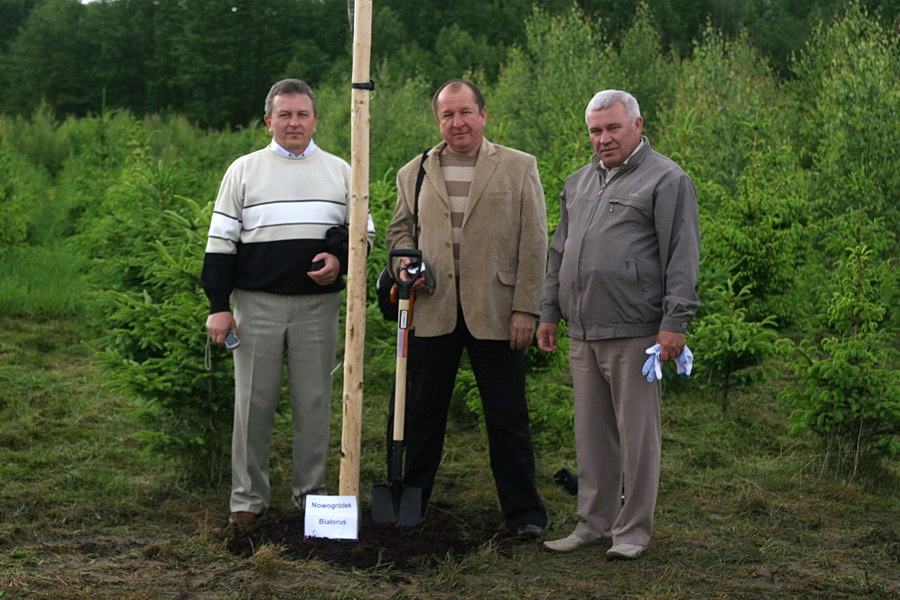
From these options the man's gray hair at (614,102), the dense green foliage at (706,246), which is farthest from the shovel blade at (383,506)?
the man's gray hair at (614,102)

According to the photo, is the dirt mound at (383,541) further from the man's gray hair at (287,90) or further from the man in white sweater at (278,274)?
the man's gray hair at (287,90)

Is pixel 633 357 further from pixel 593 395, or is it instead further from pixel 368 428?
pixel 368 428

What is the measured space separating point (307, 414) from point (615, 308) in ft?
5.34

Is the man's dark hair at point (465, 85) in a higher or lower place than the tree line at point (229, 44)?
lower

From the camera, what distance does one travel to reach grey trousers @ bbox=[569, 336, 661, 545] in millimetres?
4633

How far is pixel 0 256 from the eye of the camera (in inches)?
539

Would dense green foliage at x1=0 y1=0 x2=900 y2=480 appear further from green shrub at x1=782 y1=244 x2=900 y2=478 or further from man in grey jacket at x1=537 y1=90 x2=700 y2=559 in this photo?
man in grey jacket at x1=537 y1=90 x2=700 y2=559

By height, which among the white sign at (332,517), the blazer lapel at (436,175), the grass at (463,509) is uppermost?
the blazer lapel at (436,175)

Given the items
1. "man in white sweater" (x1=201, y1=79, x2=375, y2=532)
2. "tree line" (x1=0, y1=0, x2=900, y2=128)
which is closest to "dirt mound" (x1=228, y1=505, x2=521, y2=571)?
"man in white sweater" (x1=201, y1=79, x2=375, y2=532)

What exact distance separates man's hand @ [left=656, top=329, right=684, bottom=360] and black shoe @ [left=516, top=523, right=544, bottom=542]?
116 centimetres

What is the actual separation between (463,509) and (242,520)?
1.19 m

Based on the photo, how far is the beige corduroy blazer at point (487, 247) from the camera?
4973 millimetres

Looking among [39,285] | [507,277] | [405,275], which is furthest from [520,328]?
[39,285]

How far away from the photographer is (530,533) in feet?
16.8
